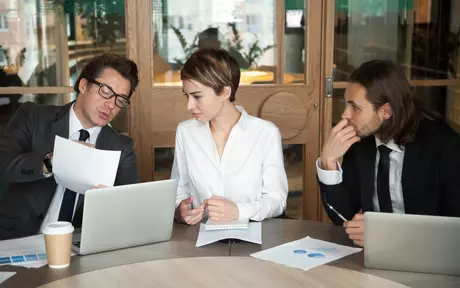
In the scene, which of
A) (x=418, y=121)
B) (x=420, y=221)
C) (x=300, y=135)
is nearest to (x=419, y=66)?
(x=300, y=135)

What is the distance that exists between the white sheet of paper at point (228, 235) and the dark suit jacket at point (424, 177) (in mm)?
345

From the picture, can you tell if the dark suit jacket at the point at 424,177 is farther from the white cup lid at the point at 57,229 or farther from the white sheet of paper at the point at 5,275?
the white sheet of paper at the point at 5,275

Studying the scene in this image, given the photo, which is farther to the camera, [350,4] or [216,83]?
[350,4]

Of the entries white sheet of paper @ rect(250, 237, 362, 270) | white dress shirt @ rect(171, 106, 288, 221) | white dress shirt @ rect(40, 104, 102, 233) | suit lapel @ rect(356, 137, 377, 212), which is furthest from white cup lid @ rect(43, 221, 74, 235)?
suit lapel @ rect(356, 137, 377, 212)

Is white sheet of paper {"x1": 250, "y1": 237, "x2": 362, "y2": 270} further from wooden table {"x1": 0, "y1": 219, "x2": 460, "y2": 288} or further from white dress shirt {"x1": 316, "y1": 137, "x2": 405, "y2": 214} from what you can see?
white dress shirt {"x1": 316, "y1": 137, "x2": 405, "y2": 214}

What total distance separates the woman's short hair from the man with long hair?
1.54 ft

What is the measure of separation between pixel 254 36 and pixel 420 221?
7.22ft


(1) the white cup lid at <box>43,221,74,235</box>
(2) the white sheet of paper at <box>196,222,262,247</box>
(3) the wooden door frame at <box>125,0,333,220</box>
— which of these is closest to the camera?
(1) the white cup lid at <box>43,221,74,235</box>

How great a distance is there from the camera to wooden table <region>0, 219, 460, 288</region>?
1.71 metres

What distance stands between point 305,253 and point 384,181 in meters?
0.55

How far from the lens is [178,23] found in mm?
3727

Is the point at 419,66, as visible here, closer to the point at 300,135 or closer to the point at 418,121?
the point at 300,135

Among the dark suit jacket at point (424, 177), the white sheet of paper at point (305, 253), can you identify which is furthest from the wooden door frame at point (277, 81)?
the white sheet of paper at point (305, 253)

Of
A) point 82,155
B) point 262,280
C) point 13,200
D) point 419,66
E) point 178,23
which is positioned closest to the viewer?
point 262,280
